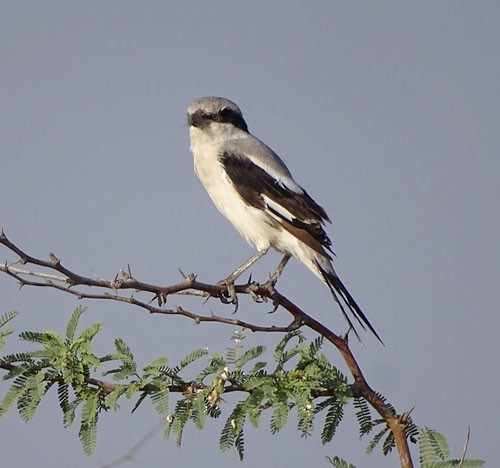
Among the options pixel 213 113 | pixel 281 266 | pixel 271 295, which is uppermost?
pixel 213 113

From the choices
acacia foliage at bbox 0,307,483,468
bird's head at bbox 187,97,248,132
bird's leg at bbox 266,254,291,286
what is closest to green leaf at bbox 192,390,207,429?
acacia foliage at bbox 0,307,483,468

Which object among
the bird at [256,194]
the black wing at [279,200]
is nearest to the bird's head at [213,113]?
the bird at [256,194]

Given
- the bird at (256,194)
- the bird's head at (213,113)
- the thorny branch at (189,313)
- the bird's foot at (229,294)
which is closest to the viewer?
the thorny branch at (189,313)

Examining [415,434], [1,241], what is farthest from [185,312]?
[415,434]

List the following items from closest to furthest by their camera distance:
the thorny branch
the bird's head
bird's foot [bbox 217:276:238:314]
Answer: the thorny branch → bird's foot [bbox 217:276:238:314] → the bird's head

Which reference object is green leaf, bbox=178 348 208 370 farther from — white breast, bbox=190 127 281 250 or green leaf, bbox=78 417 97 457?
white breast, bbox=190 127 281 250

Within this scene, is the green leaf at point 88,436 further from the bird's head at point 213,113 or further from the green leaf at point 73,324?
the bird's head at point 213,113

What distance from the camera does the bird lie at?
4.79 m

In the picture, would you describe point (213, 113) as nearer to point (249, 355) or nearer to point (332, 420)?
point (249, 355)

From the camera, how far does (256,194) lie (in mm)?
5070

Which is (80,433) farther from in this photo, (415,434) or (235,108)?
(235,108)

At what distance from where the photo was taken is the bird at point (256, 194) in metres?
4.79

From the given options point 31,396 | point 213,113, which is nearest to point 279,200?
point 213,113

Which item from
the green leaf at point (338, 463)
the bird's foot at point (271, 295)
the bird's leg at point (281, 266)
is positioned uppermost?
the bird's leg at point (281, 266)
